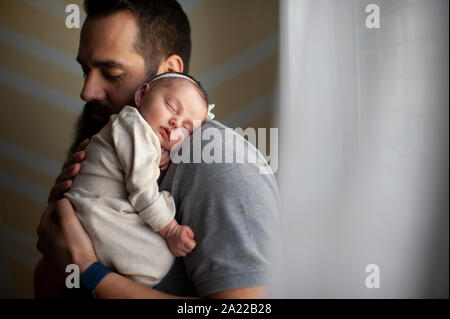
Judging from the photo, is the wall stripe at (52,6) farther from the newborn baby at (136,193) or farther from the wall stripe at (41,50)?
the newborn baby at (136,193)

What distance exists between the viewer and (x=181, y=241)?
0.72m

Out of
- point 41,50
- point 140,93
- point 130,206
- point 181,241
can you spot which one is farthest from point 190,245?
point 41,50

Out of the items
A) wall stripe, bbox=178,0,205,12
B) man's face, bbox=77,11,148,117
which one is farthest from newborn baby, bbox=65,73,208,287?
wall stripe, bbox=178,0,205,12

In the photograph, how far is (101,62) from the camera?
97 centimetres

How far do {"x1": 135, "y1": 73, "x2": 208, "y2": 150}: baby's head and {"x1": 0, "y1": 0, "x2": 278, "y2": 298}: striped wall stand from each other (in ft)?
0.75

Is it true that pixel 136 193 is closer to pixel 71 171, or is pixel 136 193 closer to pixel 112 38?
pixel 71 171

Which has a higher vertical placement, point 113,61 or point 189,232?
point 113,61

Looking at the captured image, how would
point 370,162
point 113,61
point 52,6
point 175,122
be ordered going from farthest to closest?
1. point 52,6
2. point 113,61
3. point 175,122
4. point 370,162

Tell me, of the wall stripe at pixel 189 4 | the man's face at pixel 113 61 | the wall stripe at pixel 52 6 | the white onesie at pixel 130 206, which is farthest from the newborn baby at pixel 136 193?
the wall stripe at pixel 52 6

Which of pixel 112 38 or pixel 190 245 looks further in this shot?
pixel 112 38

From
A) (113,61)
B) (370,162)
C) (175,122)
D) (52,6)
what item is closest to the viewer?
(370,162)

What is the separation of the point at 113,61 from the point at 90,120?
21 centimetres

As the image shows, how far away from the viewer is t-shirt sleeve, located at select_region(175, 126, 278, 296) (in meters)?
0.69
